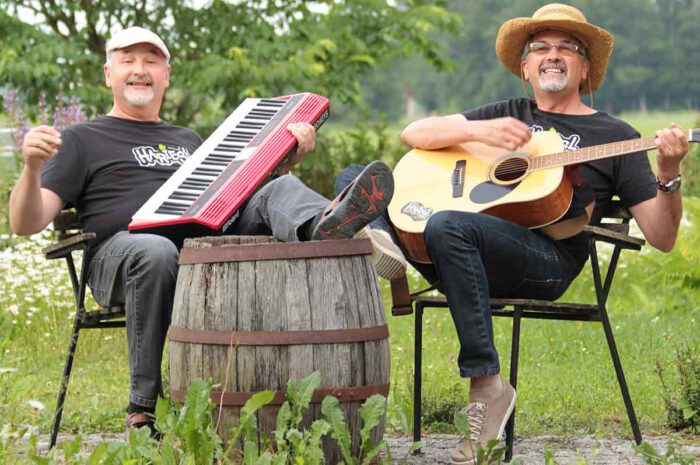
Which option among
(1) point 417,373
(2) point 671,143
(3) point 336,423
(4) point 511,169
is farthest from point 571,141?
(3) point 336,423

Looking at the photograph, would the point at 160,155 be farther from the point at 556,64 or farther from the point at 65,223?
the point at 556,64

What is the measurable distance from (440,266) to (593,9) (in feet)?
110

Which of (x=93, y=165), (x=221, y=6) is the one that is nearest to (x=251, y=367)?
(x=93, y=165)

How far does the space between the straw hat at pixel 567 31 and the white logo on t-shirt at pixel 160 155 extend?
1.41 metres

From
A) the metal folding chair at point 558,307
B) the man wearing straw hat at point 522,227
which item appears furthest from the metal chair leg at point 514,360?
the man wearing straw hat at point 522,227

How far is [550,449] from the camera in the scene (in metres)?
4.40

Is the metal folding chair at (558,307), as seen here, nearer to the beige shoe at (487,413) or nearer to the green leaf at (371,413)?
the beige shoe at (487,413)

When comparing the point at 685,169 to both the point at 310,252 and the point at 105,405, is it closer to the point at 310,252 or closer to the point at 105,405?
the point at 105,405

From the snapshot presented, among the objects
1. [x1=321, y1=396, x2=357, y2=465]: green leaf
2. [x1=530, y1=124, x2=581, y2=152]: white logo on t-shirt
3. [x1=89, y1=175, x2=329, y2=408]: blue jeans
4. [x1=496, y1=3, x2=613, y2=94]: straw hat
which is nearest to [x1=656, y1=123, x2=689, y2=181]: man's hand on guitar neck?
[x1=530, y1=124, x2=581, y2=152]: white logo on t-shirt

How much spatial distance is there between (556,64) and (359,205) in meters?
1.43

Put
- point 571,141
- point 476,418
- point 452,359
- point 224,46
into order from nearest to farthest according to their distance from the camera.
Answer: point 476,418, point 571,141, point 452,359, point 224,46

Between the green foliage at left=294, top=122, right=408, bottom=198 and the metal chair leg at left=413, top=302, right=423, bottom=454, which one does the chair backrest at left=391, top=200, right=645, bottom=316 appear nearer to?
the metal chair leg at left=413, top=302, right=423, bottom=454

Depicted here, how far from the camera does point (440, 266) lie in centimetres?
402

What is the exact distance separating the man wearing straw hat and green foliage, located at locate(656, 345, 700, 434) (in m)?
0.61
